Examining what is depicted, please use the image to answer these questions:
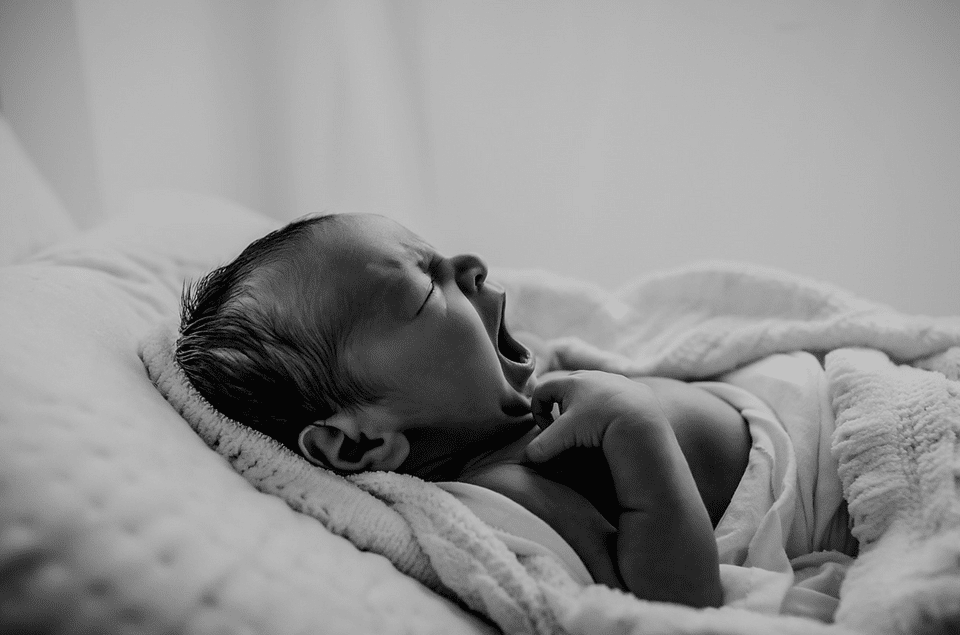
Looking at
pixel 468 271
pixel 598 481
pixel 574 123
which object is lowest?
pixel 598 481

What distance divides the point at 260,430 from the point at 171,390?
0.10 metres

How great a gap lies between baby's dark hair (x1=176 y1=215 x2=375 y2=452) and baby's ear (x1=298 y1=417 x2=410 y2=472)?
A: 2 cm

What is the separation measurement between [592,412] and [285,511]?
32 centimetres

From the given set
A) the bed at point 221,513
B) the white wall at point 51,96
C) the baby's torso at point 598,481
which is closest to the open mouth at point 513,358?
the baby's torso at point 598,481

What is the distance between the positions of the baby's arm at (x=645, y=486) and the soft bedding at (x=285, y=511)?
0.06 m

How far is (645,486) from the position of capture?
689 millimetres

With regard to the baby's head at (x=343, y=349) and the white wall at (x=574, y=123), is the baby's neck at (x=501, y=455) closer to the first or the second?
the baby's head at (x=343, y=349)

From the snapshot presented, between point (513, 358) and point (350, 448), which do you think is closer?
point (350, 448)

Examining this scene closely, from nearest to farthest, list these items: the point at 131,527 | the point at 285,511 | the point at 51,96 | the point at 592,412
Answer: the point at 131,527 → the point at 285,511 → the point at 592,412 → the point at 51,96

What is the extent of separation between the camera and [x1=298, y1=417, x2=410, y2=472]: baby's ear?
773 mm

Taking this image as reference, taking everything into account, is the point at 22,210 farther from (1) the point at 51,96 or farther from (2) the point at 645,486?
(2) the point at 645,486

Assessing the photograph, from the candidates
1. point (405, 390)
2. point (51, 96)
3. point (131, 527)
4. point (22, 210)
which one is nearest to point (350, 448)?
point (405, 390)

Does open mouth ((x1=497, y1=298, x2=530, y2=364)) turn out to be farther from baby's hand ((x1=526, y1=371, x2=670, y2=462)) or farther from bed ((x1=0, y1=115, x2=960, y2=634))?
bed ((x1=0, y1=115, x2=960, y2=634))

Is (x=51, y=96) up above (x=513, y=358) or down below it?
above
